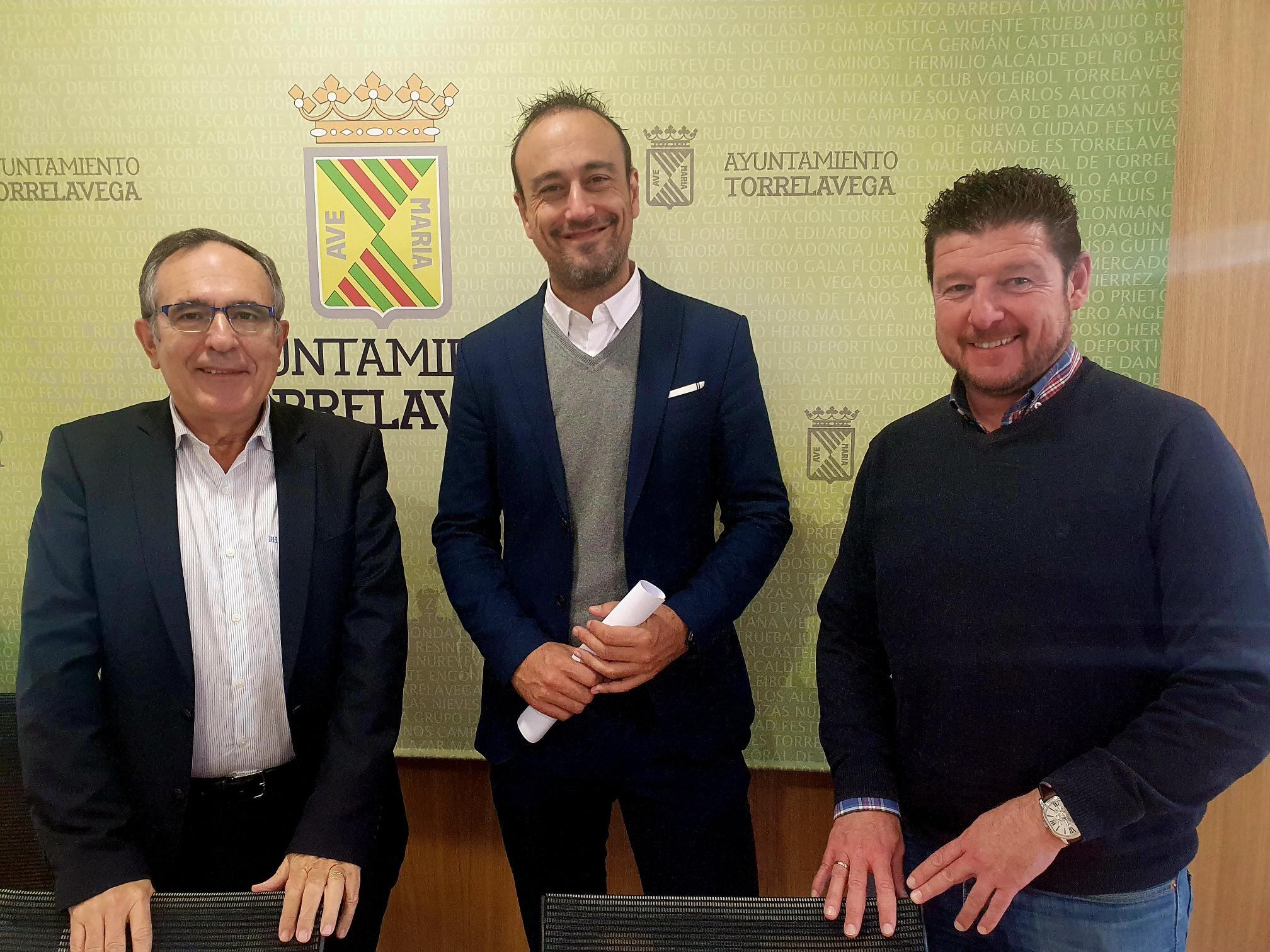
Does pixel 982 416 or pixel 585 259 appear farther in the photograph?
pixel 585 259

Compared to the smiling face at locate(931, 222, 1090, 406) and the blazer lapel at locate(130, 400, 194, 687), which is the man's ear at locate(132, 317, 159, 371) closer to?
the blazer lapel at locate(130, 400, 194, 687)

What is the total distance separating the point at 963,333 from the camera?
4.65ft

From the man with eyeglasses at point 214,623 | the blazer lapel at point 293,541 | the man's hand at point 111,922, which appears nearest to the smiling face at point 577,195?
the man with eyeglasses at point 214,623

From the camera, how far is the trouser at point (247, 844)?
1707 millimetres

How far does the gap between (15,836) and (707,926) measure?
5.93 ft

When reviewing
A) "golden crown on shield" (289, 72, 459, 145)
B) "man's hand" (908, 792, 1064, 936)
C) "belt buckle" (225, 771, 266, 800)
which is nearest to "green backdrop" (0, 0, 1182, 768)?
"golden crown on shield" (289, 72, 459, 145)

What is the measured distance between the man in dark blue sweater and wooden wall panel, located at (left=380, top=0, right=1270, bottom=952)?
0.89 metres

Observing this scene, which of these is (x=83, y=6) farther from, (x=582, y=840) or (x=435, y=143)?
(x=582, y=840)

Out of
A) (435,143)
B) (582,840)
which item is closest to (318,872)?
(582,840)

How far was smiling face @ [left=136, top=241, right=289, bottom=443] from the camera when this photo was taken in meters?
1.61

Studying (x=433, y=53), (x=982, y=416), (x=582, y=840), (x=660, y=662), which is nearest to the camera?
(x=982, y=416)

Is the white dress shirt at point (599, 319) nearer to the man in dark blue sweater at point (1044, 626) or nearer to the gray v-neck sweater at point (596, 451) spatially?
the gray v-neck sweater at point (596, 451)

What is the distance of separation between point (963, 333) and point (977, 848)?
2.75 ft

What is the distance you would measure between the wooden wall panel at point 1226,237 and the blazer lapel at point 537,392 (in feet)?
5.06
